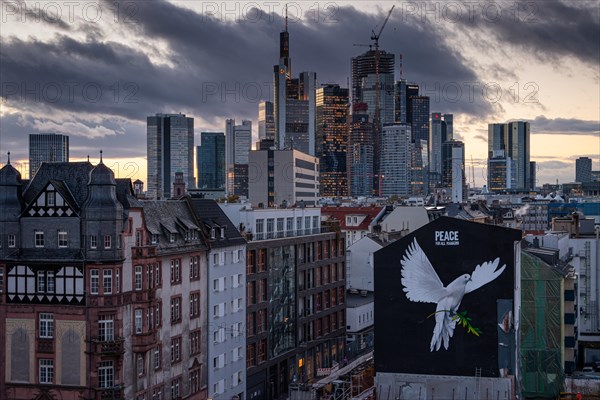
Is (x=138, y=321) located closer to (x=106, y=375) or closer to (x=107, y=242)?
(x=106, y=375)

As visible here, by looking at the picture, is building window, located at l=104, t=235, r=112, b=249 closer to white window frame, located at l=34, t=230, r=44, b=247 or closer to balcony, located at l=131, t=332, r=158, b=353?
white window frame, located at l=34, t=230, r=44, b=247

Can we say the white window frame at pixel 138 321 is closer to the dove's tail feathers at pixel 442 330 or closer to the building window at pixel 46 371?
the building window at pixel 46 371

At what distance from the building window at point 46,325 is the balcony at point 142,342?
6.23 metres

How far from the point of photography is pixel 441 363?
81.7 meters

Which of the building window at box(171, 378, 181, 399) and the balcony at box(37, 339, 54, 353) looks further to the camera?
the building window at box(171, 378, 181, 399)

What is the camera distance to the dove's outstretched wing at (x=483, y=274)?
80.2 meters

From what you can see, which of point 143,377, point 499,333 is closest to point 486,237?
point 499,333

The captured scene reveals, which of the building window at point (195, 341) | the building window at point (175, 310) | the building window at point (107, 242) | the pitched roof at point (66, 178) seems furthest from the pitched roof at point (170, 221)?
the building window at point (195, 341)

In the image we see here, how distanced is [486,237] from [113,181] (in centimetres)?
3427

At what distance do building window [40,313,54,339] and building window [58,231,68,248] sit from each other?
5459 mm

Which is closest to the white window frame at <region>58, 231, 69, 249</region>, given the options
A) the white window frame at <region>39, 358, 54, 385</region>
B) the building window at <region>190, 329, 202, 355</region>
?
the white window frame at <region>39, 358, 54, 385</region>

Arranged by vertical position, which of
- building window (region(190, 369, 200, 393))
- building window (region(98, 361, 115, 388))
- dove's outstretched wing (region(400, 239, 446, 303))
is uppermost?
dove's outstretched wing (region(400, 239, 446, 303))

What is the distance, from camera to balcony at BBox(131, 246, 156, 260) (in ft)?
230

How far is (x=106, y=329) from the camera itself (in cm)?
6738
